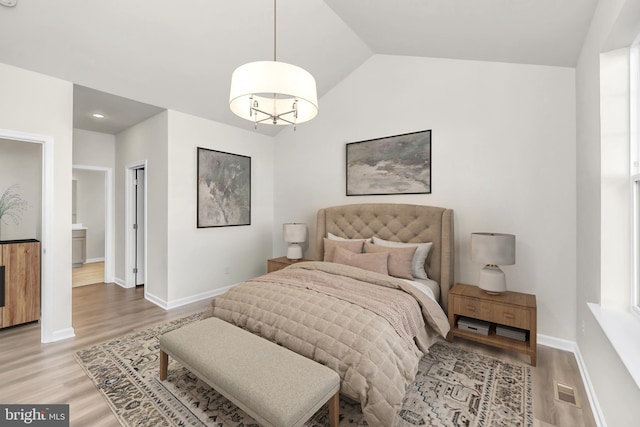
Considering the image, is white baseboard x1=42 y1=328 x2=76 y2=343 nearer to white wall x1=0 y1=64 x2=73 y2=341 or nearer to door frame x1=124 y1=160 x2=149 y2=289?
white wall x1=0 y1=64 x2=73 y2=341

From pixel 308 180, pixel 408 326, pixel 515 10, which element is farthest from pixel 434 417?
pixel 308 180

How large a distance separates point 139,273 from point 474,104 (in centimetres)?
547

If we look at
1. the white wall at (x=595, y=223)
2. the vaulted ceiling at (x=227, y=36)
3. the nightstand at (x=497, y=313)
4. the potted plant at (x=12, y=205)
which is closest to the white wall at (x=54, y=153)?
the vaulted ceiling at (x=227, y=36)

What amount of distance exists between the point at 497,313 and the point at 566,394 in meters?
0.65

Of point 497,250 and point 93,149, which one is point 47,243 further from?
point 497,250

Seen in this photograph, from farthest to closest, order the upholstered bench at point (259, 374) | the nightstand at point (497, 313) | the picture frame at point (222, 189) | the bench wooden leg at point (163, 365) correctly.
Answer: the picture frame at point (222, 189), the nightstand at point (497, 313), the bench wooden leg at point (163, 365), the upholstered bench at point (259, 374)

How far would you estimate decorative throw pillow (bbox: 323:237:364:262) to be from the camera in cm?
335

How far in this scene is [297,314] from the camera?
79.0 inches

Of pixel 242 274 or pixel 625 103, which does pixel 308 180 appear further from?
pixel 625 103

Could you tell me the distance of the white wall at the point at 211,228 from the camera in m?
3.68

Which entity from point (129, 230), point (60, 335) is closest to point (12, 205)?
point (129, 230)

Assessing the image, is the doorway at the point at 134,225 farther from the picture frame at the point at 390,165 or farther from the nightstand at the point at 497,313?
the nightstand at the point at 497,313

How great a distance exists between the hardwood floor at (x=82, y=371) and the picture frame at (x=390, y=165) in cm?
182

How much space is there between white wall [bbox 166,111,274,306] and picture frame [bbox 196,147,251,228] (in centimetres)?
8
